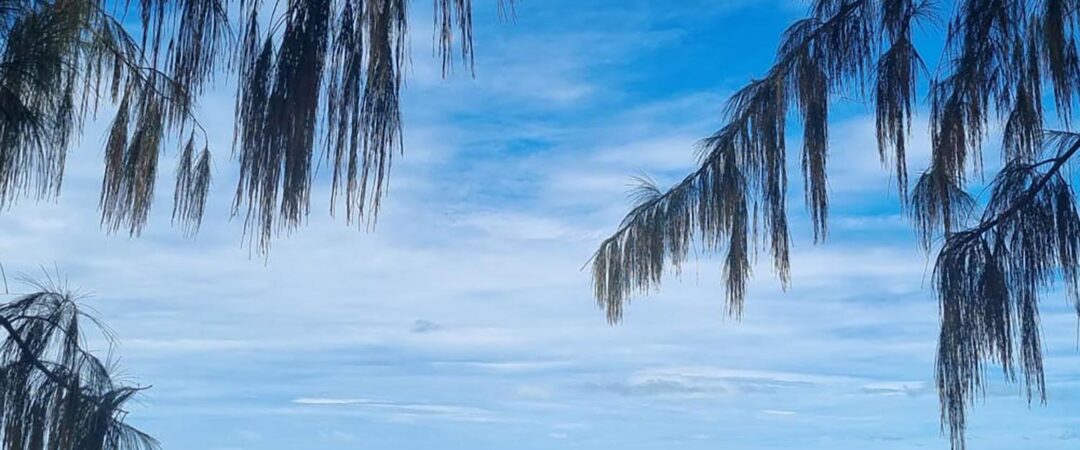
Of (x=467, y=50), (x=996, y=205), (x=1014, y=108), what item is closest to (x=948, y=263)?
(x=996, y=205)

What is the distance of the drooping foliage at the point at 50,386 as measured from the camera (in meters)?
3.15

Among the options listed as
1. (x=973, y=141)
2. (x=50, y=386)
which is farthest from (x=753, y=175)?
(x=50, y=386)

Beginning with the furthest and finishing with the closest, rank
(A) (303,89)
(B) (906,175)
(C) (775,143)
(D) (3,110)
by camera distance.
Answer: (C) (775,143), (B) (906,175), (D) (3,110), (A) (303,89)

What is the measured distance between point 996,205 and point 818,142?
533 millimetres

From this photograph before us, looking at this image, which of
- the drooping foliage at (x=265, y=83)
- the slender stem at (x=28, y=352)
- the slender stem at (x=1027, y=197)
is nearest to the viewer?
the drooping foliage at (x=265, y=83)

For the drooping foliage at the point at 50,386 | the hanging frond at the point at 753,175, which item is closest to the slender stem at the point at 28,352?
the drooping foliage at the point at 50,386

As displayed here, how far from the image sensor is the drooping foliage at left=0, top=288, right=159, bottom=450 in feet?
10.3

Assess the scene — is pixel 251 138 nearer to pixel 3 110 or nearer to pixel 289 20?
pixel 289 20

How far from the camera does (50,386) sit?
326 cm

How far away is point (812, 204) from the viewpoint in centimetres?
353

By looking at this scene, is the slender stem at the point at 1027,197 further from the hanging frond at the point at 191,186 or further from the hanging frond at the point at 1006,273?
the hanging frond at the point at 191,186

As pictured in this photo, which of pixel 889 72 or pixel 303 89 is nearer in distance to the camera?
pixel 303 89

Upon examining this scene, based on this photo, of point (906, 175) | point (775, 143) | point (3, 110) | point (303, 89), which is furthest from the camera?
point (775, 143)

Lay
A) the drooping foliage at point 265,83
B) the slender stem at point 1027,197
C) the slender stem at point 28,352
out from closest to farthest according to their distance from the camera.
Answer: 1. the drooping foliage at point 265,83
2. the slender stem at point 28,352
3. the slender stem at point 1027,197
